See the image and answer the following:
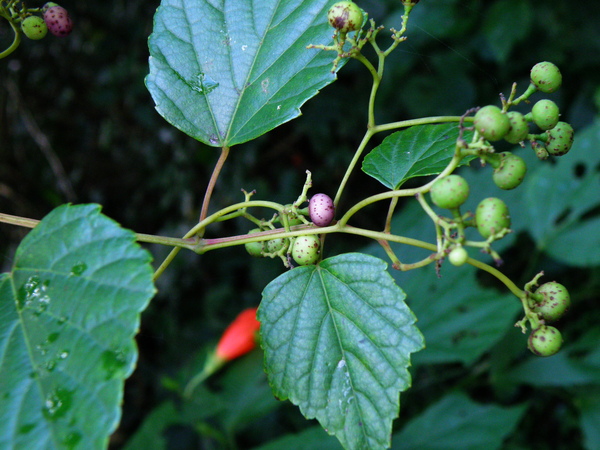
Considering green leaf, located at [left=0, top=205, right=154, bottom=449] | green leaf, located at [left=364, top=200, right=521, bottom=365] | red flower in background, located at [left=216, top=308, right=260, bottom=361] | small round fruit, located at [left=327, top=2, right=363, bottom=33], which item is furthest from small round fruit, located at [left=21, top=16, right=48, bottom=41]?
green leaf, located at [left=364, top=200, right=521, bottom=365]

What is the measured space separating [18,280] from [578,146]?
8.56 feet

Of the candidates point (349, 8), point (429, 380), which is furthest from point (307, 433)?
point (349, 8)

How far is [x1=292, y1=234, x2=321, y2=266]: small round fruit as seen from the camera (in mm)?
1069

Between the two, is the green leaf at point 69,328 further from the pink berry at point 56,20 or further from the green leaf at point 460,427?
the green leaf at point 460,427

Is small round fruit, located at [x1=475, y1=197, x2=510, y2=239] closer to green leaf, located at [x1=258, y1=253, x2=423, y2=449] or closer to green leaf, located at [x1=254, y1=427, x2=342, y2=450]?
green leaf, located at [x1=258, y1=253, x2=423, y2=449]

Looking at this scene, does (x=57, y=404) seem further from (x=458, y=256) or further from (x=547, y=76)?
(x=547, y=76)

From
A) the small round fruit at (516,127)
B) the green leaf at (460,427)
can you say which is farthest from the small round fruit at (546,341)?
the green leaf at (460,427)

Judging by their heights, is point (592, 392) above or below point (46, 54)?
below

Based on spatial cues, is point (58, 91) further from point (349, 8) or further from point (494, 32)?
point (349, 8)

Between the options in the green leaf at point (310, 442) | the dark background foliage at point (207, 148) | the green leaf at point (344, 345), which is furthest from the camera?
the dark background foliage at point (207, 148)

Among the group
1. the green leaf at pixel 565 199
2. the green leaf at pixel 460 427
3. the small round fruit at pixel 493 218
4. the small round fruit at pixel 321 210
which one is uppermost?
the small round fruit at pixel 493 218

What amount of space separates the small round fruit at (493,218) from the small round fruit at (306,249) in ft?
1.00

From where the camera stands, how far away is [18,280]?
3.07 feet

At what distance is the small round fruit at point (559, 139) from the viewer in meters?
1.06
